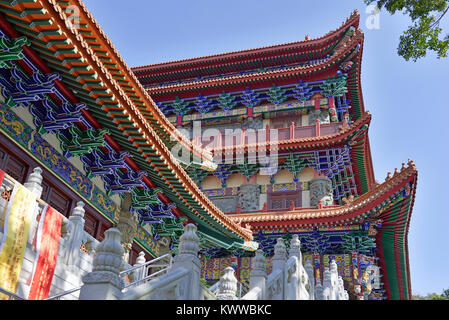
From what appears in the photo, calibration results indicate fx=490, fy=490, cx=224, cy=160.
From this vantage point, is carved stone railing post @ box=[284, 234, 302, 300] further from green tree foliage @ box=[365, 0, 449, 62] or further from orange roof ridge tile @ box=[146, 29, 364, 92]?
orange roof ridge tile @ box=[146, 29, 364, 92]

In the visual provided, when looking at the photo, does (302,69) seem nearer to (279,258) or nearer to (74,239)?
(279,258)

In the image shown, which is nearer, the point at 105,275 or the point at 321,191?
the point at 105,275

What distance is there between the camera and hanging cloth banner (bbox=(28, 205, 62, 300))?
8242mm

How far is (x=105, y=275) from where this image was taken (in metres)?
4.59

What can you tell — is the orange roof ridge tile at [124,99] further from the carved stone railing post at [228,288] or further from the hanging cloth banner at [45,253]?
the carved stone railing post at [228,288]

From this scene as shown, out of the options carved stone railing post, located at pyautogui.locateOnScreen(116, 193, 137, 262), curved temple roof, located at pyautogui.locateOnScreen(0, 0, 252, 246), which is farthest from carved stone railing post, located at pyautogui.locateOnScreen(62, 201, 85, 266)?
carved stone railing post, located at pyautogui.locateOnScreen(116, 193, 137, 262)

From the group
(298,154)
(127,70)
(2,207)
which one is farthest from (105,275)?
(298,154)

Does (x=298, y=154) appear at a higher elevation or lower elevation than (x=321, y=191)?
higher

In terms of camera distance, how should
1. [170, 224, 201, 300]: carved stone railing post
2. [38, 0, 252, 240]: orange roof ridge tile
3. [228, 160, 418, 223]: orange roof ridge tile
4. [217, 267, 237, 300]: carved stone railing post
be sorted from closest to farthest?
[170, 224, 201, 300]: carved stone railing post < [217, 267, 237, 300]: carved stone railing post < [38, 0, 252, 240]: orange roof ridge tile < [228, 160, 418, 223]: orange roof ridge tile

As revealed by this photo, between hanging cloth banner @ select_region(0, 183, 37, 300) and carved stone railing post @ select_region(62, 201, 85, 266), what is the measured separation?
3.43 feet

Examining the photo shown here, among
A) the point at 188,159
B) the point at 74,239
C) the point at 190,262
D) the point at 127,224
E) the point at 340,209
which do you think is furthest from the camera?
the point at 188,159

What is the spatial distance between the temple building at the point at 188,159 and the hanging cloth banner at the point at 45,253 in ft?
0.11

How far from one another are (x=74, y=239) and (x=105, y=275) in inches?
207
